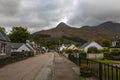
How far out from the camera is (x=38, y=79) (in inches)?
747

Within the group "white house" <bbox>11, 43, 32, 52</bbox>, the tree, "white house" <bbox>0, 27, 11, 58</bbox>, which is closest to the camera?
"white house" <bbox>0, 27, 11, 58</bbox>

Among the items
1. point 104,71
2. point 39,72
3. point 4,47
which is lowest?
point 39,72

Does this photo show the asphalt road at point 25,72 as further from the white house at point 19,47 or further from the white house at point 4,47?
the white house at point 19,47

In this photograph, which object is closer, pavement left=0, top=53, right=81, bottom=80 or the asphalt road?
the asphalt road

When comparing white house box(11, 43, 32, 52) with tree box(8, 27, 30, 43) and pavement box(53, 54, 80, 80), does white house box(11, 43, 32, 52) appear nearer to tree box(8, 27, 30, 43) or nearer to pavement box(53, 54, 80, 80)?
tree box(8, 27, 30, 43)

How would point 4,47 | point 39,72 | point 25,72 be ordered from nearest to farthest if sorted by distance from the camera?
point 25,72 < point 39,72 < point 4,47

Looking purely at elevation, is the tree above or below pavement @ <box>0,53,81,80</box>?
above

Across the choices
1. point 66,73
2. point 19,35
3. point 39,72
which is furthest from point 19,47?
point 66,73

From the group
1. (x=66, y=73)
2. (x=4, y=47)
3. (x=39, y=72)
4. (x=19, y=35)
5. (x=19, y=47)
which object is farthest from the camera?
(x=19, y=35)

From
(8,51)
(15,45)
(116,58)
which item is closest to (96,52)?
(116,58)

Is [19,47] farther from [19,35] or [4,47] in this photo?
[4,47]

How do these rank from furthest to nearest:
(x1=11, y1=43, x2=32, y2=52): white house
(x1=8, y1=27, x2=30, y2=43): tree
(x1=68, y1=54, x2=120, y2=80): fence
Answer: (x1=8, y1=27, x2=30, y2=43): tree → (x1=11, y1=43, x2=32, y2=52): white house → (x1=68, y1=54, x2=120, y2=80): fence

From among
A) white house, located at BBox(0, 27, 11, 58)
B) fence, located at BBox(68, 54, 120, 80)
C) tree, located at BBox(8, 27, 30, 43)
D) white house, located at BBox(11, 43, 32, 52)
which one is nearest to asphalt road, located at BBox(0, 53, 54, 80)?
fence, located at BBox(68, 54, 120, 80)

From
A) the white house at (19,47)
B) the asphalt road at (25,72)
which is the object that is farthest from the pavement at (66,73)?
the white house at (19,47)
